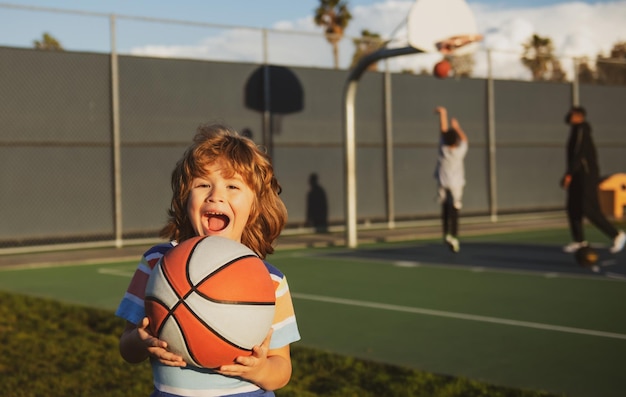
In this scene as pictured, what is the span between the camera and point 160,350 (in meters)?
2.62

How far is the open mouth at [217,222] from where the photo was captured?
283 centimetres

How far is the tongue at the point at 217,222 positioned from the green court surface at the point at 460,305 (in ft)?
12.0

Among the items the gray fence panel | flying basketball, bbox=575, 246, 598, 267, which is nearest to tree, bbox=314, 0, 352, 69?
the gray fence panel

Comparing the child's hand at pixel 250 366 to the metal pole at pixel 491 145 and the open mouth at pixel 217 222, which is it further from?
the metal pole at pixel 491 145

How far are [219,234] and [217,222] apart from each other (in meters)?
0.04

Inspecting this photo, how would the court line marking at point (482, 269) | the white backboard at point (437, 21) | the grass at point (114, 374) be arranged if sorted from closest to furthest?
the grass at point (114, 374) → the court line marking at point (482, 269) → the white backboard at point (437, 21)

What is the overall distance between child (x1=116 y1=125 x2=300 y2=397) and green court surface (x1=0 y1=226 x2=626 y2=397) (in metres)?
3.53

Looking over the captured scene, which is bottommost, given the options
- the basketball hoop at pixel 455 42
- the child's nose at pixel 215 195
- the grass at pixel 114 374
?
the grass at pixel 114 374

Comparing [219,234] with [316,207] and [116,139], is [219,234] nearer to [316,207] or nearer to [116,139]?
[116,139]

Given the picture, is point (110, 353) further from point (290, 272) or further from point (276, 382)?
point (290, 272)

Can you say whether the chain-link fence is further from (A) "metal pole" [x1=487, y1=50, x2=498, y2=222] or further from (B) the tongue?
(B) the tongue

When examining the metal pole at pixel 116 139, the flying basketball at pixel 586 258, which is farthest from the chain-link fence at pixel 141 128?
the flying basketball at pixel 586 258

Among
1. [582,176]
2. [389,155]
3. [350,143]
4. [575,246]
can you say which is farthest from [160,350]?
[389,155]

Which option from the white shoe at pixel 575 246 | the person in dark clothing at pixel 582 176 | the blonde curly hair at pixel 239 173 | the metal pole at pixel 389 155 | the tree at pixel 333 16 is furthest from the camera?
the tree at pixel 333 16
